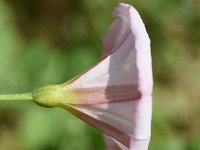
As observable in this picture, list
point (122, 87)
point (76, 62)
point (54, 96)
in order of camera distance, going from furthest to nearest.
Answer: point (76, 62)
point (54, 96)
point (122, 87)

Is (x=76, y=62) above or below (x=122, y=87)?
below

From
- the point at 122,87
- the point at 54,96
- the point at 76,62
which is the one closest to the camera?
the point at 122,87

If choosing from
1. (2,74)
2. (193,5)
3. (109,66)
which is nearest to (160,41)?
(193,5)

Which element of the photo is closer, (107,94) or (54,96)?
(107,94)

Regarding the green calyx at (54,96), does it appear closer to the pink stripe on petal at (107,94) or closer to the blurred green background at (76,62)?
the pink stripe on petal at (107,94)

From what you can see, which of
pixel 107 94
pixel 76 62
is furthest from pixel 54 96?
pixel 76 62

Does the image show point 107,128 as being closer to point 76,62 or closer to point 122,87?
point 122,87

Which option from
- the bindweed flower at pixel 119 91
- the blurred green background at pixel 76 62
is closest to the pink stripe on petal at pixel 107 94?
the bindweed flower at pixel 119 91
